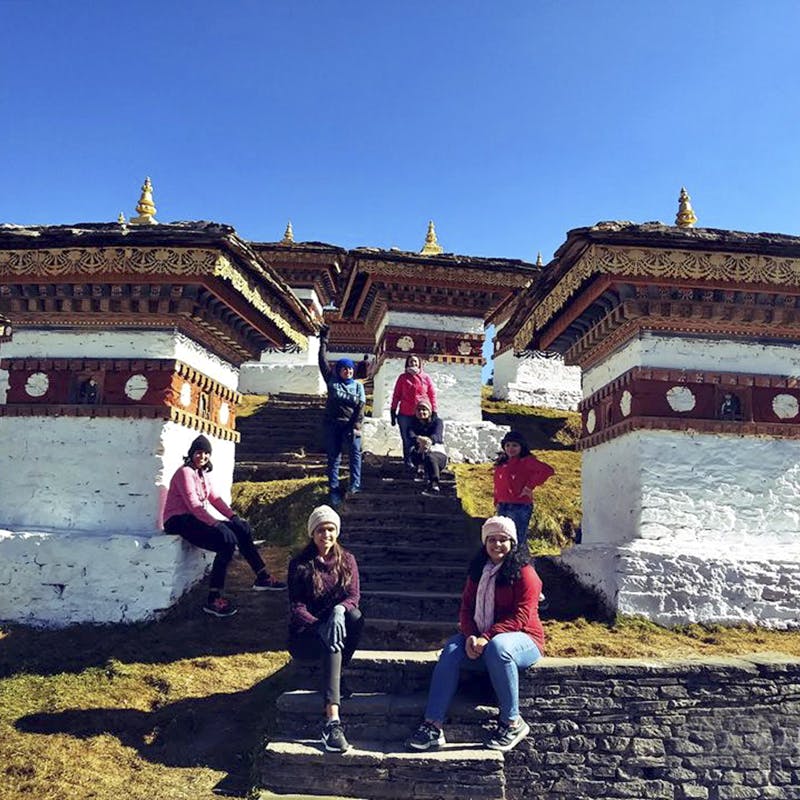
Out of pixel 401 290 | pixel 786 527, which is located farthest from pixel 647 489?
pixel 401 290

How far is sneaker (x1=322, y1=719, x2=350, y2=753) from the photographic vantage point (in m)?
4.18

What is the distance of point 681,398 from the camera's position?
6551 mm

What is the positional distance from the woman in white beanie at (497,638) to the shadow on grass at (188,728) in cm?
124

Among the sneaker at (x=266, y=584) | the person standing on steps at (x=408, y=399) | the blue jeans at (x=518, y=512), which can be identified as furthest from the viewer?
the person standing on steps at (x=408, y=399)

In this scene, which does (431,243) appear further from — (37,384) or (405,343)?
(37,384)

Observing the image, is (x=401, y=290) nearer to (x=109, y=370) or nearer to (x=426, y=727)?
(x=109, y=370)

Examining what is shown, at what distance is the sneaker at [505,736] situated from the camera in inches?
170

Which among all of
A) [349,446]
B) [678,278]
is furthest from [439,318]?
[678,278]

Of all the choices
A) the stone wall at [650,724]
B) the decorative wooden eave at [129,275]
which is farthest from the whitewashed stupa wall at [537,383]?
the stone wall at [650,724]

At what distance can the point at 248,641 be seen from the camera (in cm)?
605

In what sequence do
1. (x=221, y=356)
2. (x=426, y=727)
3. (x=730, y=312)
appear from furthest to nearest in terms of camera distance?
(x=221, y=356), (x=730, y=312), (x=426, y=727)

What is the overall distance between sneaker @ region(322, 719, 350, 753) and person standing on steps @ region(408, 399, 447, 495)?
4100 millimetres

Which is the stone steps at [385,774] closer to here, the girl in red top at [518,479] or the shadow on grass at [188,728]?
the shadow on grass at [188,728]

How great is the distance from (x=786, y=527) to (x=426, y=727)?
4.20m
